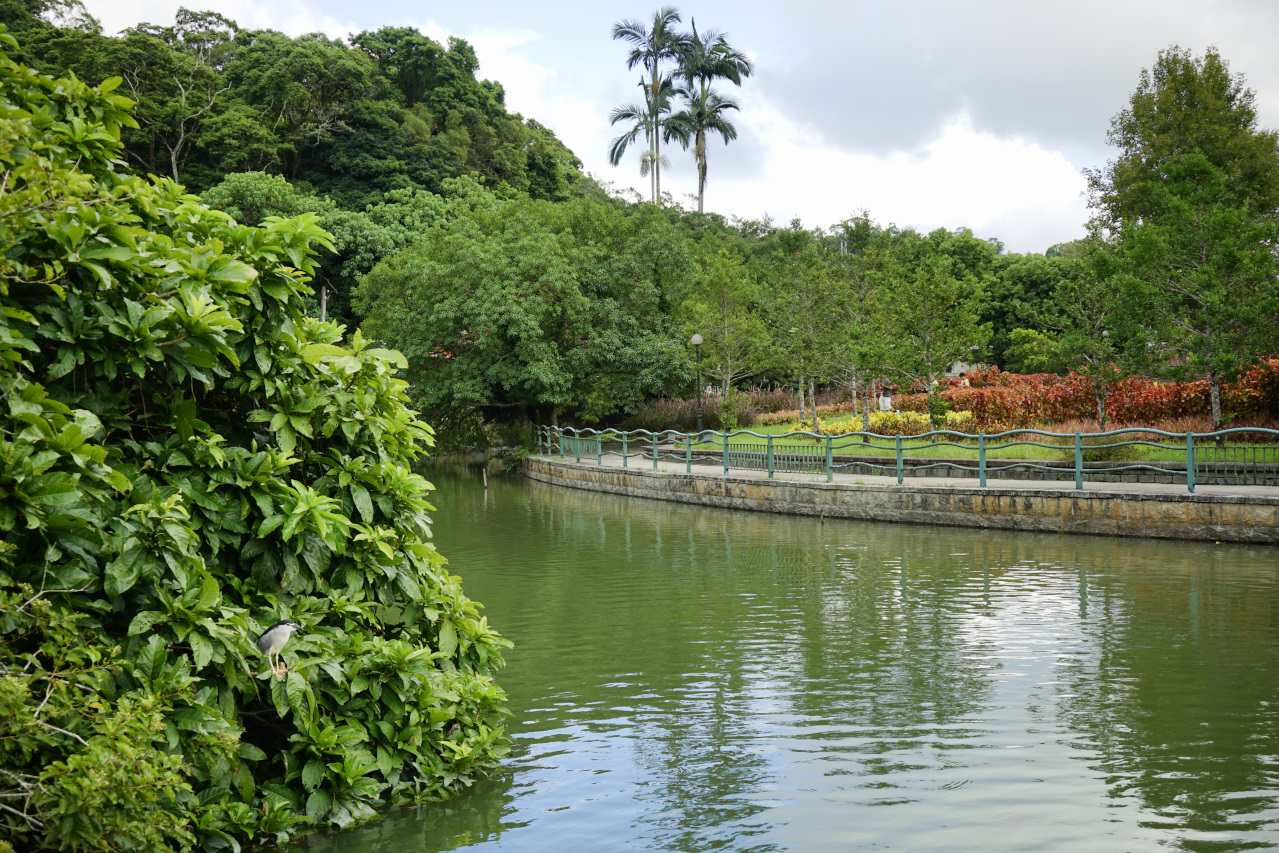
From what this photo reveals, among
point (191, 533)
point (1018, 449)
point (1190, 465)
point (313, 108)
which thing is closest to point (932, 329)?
point (1018, 449)

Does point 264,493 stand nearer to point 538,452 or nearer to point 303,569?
point 303,569

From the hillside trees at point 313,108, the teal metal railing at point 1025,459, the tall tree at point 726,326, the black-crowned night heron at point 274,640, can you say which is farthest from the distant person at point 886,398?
the black-crowned night heron at point 274,640

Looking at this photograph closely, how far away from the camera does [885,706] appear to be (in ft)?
24.7

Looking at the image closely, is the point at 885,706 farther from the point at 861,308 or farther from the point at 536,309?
the point at 861,308

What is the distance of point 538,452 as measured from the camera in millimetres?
37188

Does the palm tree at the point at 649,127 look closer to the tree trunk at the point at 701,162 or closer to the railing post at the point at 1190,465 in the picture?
the tree trunk at the point at 701,162

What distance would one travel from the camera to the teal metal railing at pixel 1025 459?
53.5 ft

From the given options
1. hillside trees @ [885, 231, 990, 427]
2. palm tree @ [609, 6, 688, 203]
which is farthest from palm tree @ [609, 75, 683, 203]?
hillside trees @ [885, 231, 990, 427]

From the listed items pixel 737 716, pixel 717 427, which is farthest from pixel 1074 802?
pixel 717 427

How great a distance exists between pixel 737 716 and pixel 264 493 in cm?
395

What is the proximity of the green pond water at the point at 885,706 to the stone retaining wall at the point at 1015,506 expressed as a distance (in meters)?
0.51

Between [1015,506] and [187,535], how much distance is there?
15110 mm

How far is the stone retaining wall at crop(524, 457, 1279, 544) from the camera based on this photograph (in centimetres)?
1459

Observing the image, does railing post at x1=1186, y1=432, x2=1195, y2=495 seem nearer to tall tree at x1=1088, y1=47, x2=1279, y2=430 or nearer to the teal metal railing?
the teal metal railing
